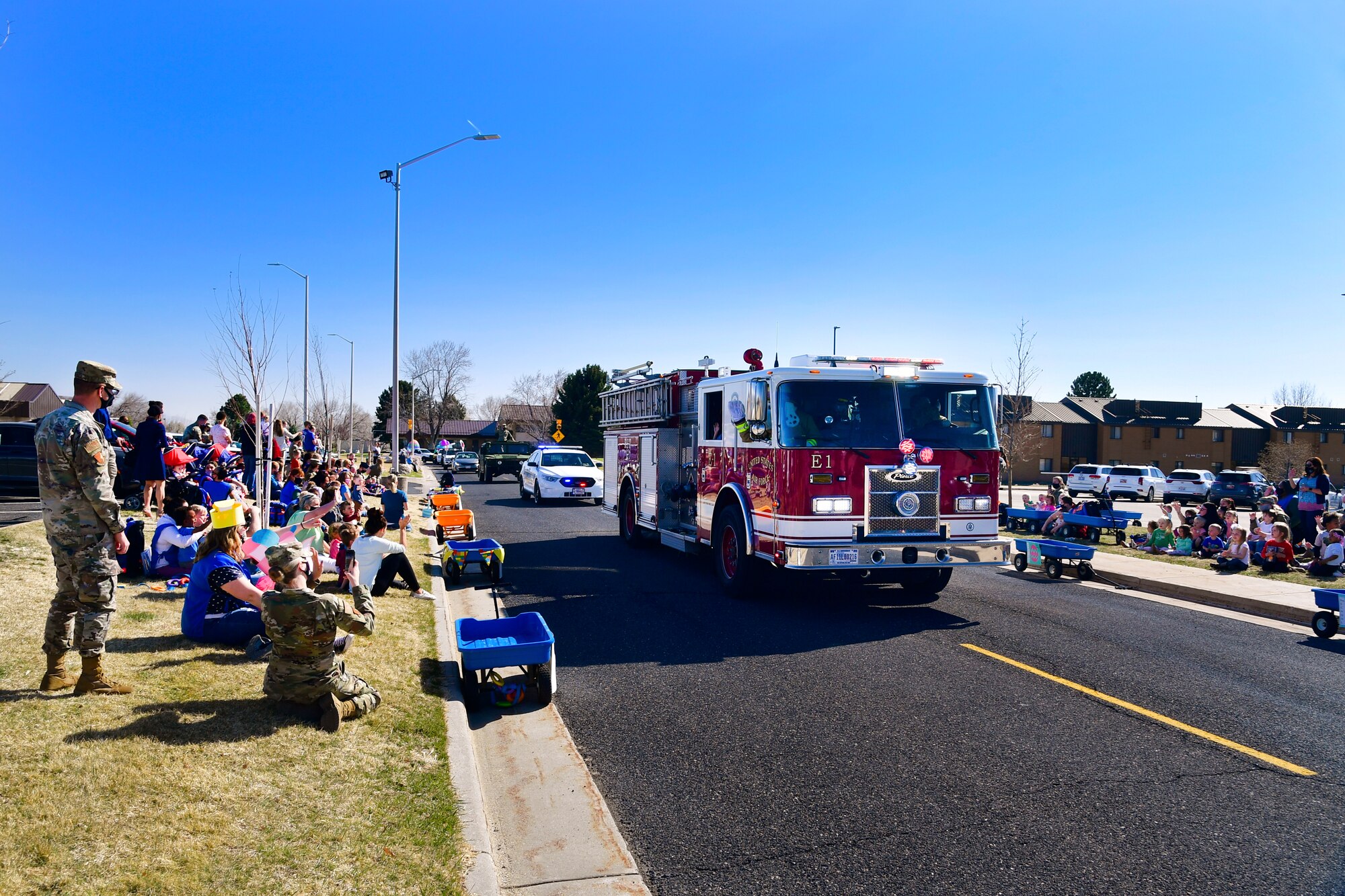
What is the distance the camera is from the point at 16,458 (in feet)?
56.8

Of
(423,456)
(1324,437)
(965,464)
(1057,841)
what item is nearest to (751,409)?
(965,464)

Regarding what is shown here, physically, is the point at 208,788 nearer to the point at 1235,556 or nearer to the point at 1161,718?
the point at 1161,718

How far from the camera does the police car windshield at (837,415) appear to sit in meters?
10.1

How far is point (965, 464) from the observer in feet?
34.0

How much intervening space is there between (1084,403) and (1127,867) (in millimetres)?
72845

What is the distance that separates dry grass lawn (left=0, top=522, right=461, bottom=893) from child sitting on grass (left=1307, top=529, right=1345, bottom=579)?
13105mm

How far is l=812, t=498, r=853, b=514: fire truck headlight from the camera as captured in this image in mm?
9781

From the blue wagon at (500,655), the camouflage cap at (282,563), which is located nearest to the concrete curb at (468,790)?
the blue wagon at (500,655)

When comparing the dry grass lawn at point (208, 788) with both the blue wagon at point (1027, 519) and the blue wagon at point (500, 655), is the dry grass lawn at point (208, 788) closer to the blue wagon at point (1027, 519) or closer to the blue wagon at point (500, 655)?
the blue wagon at point (500, 655)

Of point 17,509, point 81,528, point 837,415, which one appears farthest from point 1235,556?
point 17,509

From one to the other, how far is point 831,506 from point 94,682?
22.9 ft

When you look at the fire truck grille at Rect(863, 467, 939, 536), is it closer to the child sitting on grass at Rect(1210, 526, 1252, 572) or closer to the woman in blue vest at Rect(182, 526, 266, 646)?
the woman in blue vest at Rect(182, 526, 266, 646)

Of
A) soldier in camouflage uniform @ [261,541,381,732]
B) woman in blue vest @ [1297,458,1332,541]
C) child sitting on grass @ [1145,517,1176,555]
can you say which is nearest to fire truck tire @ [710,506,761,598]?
soldier in camouflage uniform @ [261,541,381,732]

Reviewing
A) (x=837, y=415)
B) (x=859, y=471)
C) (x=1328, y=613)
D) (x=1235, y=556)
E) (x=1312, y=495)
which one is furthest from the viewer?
(x=1312, y=495)
